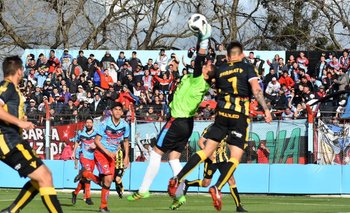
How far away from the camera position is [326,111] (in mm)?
27391

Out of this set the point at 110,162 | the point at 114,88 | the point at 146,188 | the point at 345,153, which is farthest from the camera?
the point at 114,88

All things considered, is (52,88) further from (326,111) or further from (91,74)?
(326,111)

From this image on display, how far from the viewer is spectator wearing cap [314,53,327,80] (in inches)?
1232

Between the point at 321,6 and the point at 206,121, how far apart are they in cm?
1684

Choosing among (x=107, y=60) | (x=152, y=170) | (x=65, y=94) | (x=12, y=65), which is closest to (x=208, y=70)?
(x=152, y=170)

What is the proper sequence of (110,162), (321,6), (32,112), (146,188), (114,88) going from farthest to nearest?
1. (321,6)
2. (114,88)
3. (32,112)
4. (110,162)
5. (146,188)

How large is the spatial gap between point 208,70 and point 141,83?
18.1m

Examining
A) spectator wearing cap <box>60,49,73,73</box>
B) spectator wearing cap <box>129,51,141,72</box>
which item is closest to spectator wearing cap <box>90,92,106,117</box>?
spectator wearing cap <box>129,51,141,72</box>

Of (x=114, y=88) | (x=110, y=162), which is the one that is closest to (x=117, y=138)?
(x=110, y=162)

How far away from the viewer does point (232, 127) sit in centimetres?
A: 1417

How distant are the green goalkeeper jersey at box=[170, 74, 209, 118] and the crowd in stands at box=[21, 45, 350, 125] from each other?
1120 cm

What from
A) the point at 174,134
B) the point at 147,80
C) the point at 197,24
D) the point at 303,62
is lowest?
the point at 174,134

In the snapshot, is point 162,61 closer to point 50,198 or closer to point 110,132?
point 110,132

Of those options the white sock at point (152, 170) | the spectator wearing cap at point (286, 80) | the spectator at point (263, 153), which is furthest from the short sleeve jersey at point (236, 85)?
the spectator wearing cap at point (286, 80)
